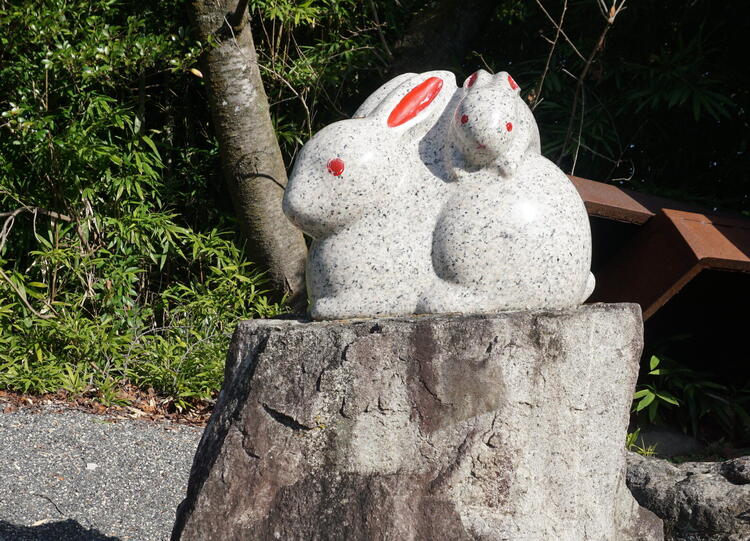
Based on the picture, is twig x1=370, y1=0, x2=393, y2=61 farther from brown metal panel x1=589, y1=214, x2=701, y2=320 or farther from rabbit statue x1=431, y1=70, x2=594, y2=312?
rabbit statue x1=431, y1=70, x2=594, y2=312

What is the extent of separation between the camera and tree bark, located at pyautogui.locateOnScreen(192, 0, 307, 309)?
4.55 metres

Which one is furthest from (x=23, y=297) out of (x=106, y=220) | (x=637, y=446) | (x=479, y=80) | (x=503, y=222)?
(x=637, y=446)

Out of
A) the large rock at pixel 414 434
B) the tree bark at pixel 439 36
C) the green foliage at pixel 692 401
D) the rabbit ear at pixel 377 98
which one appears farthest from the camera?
the tree bark at pixel 439 36

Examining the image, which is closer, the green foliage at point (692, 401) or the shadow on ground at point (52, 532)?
the shadow on ground at point (52, 532)

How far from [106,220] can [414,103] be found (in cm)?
297

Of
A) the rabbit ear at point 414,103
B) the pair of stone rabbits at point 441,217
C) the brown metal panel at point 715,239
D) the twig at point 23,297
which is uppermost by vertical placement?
the rabbit ear at point 414,103

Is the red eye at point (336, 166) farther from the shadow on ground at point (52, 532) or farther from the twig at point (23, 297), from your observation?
the twig at point (23, 297)

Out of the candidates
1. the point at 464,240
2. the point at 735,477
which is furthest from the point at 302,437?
the point at 735,477

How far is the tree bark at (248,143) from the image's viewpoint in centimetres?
455

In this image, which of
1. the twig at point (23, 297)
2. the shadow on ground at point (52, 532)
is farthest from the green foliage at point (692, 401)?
the twig at point (23, 297)

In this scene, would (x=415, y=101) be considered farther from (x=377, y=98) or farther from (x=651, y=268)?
(x=651, y=268)

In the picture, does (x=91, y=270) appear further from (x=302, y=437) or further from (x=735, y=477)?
→ (x=735, y=477)

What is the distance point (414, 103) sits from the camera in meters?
2.54

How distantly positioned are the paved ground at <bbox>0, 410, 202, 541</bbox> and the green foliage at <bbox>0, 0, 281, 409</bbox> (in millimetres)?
427
